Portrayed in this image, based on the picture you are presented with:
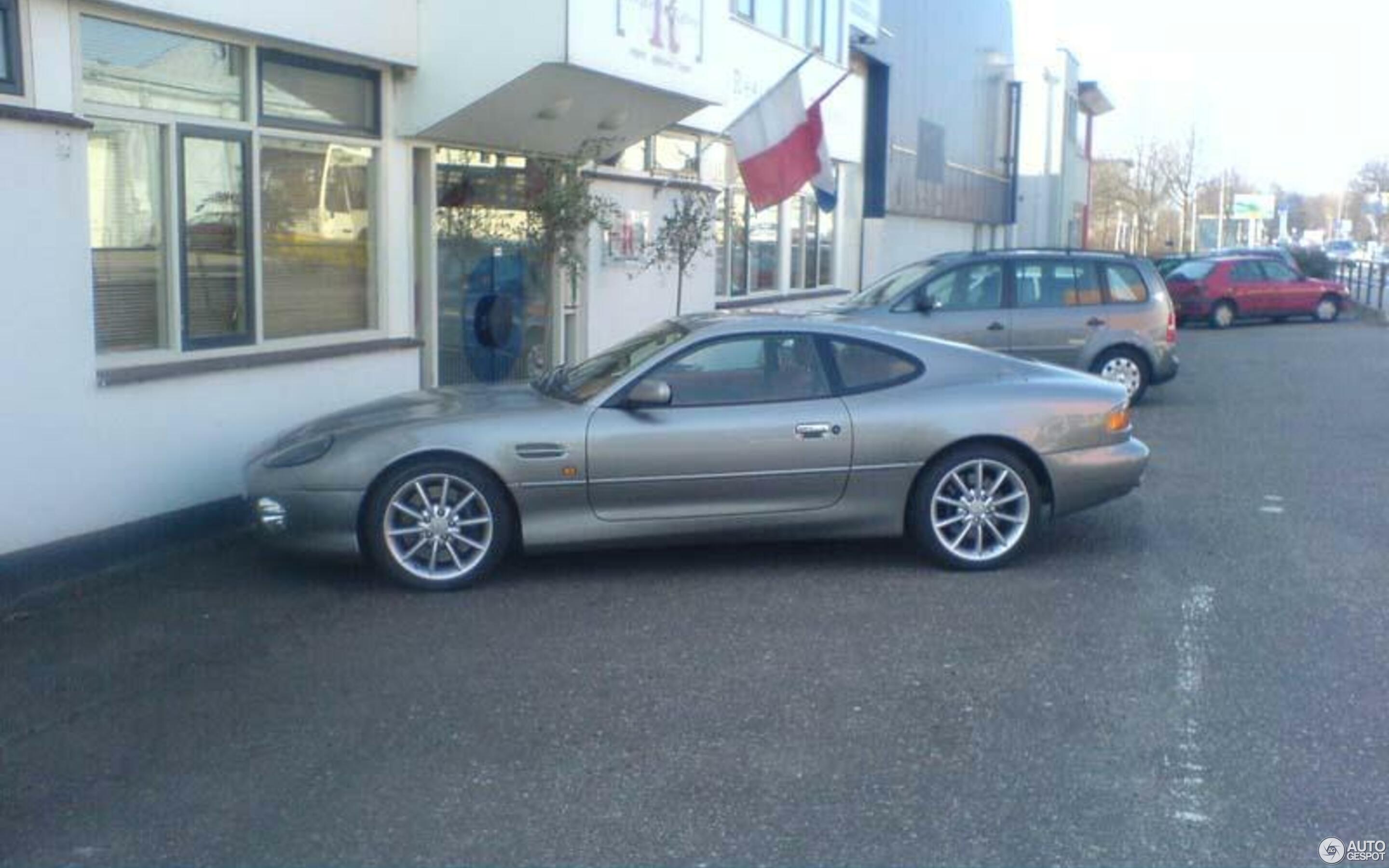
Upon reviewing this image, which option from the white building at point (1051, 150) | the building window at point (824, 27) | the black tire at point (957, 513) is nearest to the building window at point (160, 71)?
the black tire at point (957, 513)

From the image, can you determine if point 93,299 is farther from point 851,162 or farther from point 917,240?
point 917,240

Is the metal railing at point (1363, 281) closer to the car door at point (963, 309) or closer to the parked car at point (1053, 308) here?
the parked car at point (1053, 308)

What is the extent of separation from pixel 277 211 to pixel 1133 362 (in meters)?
8.88

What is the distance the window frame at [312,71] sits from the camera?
9852 mm

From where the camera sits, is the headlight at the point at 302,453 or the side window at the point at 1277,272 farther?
the side window at the point at 1277,272

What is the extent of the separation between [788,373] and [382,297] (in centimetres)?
412

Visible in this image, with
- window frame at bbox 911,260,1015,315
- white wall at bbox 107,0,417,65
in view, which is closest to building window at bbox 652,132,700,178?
window frame at bbox 911,260,1015,315

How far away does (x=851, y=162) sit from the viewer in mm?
23703

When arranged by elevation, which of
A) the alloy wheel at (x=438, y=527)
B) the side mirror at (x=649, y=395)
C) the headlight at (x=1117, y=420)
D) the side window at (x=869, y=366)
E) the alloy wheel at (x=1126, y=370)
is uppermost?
the side window at (x=869, y=366)

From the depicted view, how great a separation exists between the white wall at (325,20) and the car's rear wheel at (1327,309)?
2711 cm

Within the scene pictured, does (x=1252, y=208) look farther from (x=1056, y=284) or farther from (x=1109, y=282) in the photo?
(x=1056, y=284)

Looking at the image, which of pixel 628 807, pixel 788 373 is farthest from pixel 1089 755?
pixel 788 373

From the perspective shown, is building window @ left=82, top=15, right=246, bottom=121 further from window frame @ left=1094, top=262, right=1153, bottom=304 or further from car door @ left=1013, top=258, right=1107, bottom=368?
window frame @ left=1094, top=262, right=1153, bottom=304

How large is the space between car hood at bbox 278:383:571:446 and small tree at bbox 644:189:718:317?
20.5ft
